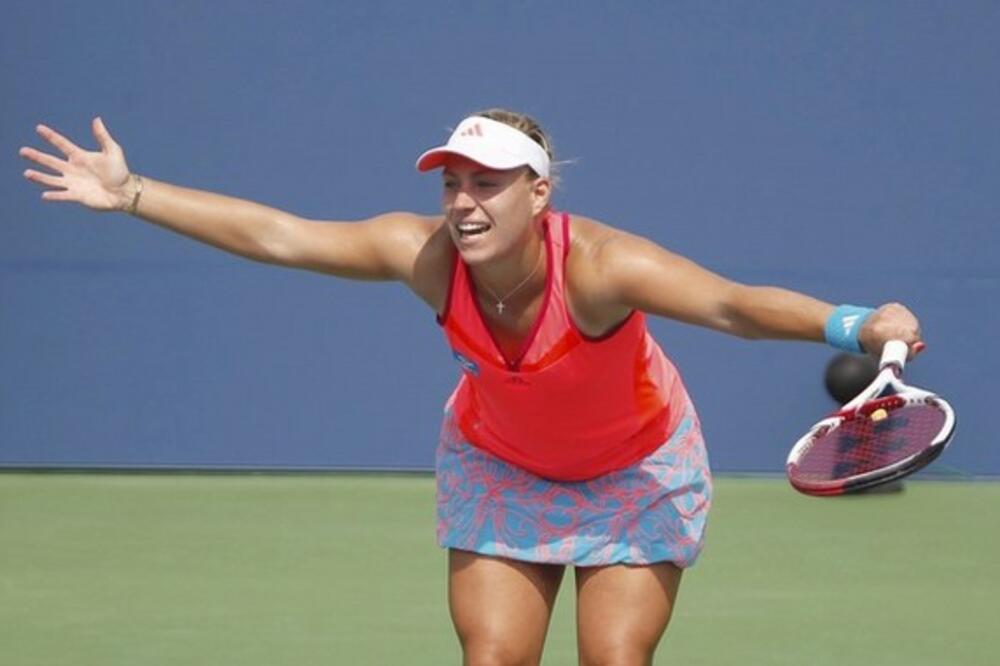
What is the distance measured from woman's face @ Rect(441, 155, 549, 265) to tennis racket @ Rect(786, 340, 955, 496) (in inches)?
33.5

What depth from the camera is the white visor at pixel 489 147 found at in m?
4.73

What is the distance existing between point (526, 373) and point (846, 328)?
0.89 meters

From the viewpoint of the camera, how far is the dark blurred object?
947 centimetres

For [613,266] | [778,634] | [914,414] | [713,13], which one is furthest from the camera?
[713,13]

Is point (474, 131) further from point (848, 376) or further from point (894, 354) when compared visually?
point (848, 376)

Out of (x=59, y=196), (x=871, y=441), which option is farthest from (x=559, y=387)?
(x=59, y=196)

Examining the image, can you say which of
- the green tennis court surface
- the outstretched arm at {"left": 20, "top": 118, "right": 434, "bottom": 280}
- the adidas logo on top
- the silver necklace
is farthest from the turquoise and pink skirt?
the green tennis court surface

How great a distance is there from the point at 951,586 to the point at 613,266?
3.37 meters

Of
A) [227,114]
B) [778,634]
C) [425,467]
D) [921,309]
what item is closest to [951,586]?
[778,634]

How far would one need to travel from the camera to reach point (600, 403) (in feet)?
16.0

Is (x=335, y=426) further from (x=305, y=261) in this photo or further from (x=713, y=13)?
(x=305, y=261)

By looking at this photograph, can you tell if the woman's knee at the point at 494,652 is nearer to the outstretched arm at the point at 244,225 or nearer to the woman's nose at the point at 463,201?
the outstretched arm at the point at 244,225

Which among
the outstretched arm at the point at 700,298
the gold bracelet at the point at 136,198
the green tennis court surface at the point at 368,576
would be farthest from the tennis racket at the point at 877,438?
the green tennis court surface at the point at 368,576

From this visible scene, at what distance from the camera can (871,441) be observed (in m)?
4.34
